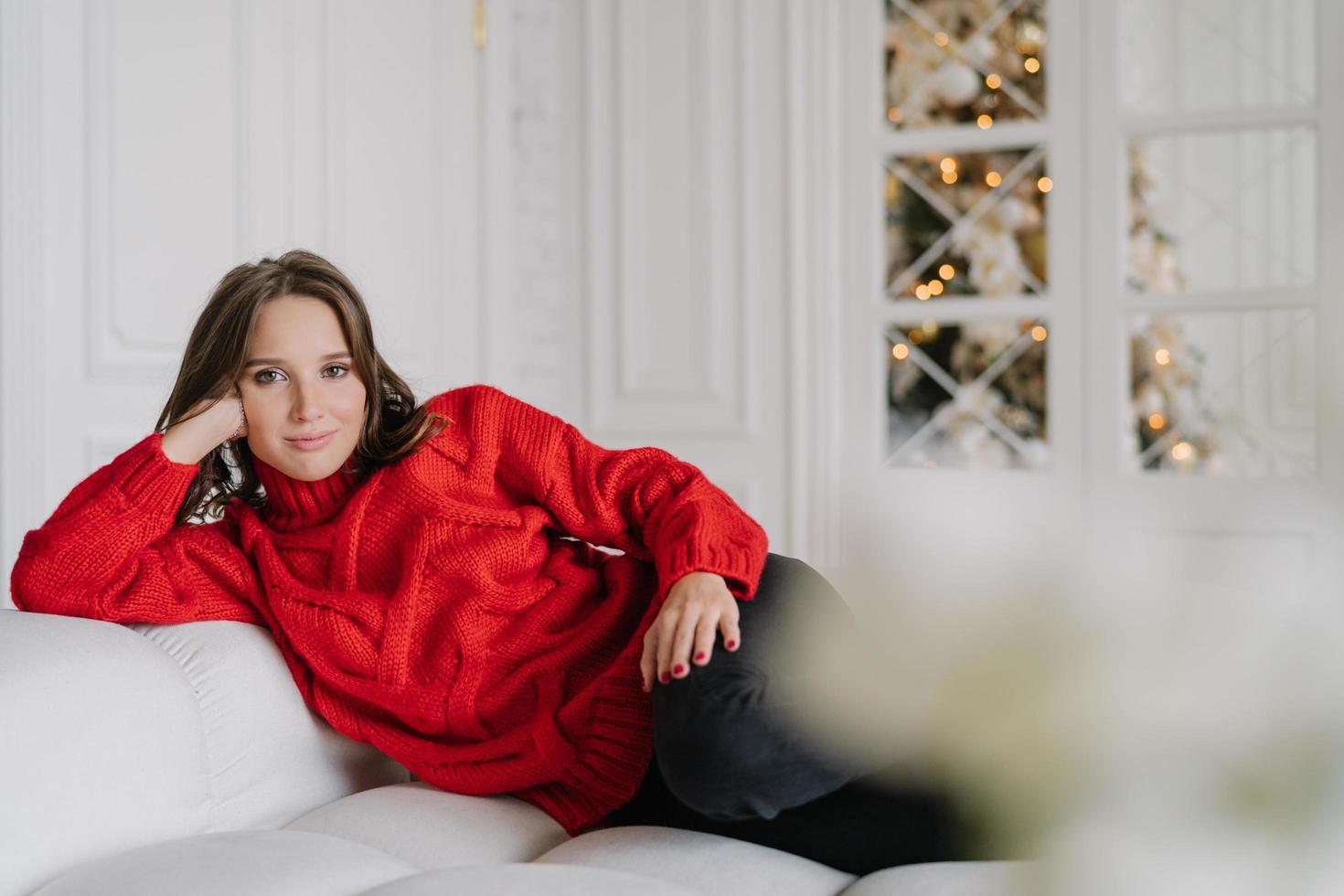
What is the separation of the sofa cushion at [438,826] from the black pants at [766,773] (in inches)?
6.6

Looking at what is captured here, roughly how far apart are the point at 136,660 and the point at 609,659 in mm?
537

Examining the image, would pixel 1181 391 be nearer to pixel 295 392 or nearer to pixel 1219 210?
pixel 1219 210

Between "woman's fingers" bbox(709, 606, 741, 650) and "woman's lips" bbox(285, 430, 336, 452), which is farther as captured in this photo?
"woman's lips" bbox(285, 430, 336, 452)

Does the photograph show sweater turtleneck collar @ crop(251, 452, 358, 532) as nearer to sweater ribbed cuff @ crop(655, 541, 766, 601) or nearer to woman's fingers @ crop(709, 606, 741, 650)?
sweater ribbed cuff @ crop(655, 541, 766, 601)

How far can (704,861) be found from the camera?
121 cm

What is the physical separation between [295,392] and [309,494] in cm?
15

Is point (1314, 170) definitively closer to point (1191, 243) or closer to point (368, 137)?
point (1191, 243)

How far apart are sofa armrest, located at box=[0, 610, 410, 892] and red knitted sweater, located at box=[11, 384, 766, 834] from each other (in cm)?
5

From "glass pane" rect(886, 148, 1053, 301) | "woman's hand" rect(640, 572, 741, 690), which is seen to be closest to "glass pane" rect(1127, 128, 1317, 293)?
"glass pane" rect(886, 148, 1053, 301)

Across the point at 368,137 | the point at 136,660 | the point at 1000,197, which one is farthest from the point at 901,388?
the point at 136,660

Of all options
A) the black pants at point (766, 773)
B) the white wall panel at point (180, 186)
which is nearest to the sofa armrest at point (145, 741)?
the black pants at point (766, 773)

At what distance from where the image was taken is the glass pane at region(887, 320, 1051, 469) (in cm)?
336

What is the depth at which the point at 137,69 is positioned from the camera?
2611mm

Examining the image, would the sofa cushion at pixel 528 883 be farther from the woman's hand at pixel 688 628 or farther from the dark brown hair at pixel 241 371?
the dark brown hair at pixel 241 371
